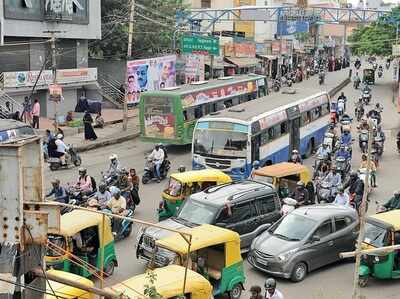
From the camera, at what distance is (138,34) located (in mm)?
43281

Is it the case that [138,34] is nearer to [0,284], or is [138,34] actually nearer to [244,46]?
[244,46]

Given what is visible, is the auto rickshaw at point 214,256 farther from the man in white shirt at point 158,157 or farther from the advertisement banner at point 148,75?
the advertisement banner at point 148,75

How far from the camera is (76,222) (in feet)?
41.3

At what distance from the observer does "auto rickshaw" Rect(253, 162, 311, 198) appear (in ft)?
58.1

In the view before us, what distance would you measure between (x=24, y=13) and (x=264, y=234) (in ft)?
70.1

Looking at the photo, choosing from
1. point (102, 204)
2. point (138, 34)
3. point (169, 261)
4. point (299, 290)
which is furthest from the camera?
point (138, 34)

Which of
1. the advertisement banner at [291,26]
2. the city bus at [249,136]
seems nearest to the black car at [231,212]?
the city bus at [249,136]

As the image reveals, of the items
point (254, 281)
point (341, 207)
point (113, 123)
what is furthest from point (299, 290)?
point (113, 123)

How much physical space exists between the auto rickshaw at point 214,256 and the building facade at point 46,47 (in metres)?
18.0

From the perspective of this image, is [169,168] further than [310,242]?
Yes

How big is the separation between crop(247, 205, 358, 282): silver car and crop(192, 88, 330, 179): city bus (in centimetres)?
675

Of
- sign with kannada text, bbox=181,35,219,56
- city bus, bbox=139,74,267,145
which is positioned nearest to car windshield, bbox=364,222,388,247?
city bus, bbox=139,74,267,145

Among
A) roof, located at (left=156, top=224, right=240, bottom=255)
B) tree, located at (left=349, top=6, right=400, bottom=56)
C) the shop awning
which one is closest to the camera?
roof, located at (left=156, top=224, right=240, bottom=255)

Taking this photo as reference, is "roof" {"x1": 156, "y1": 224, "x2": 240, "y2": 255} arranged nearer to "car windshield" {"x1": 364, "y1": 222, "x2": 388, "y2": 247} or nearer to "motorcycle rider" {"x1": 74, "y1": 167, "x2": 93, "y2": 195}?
"car windshield" {"x1": 364, "y1": 222, "x2": 388, "y2": 247}
